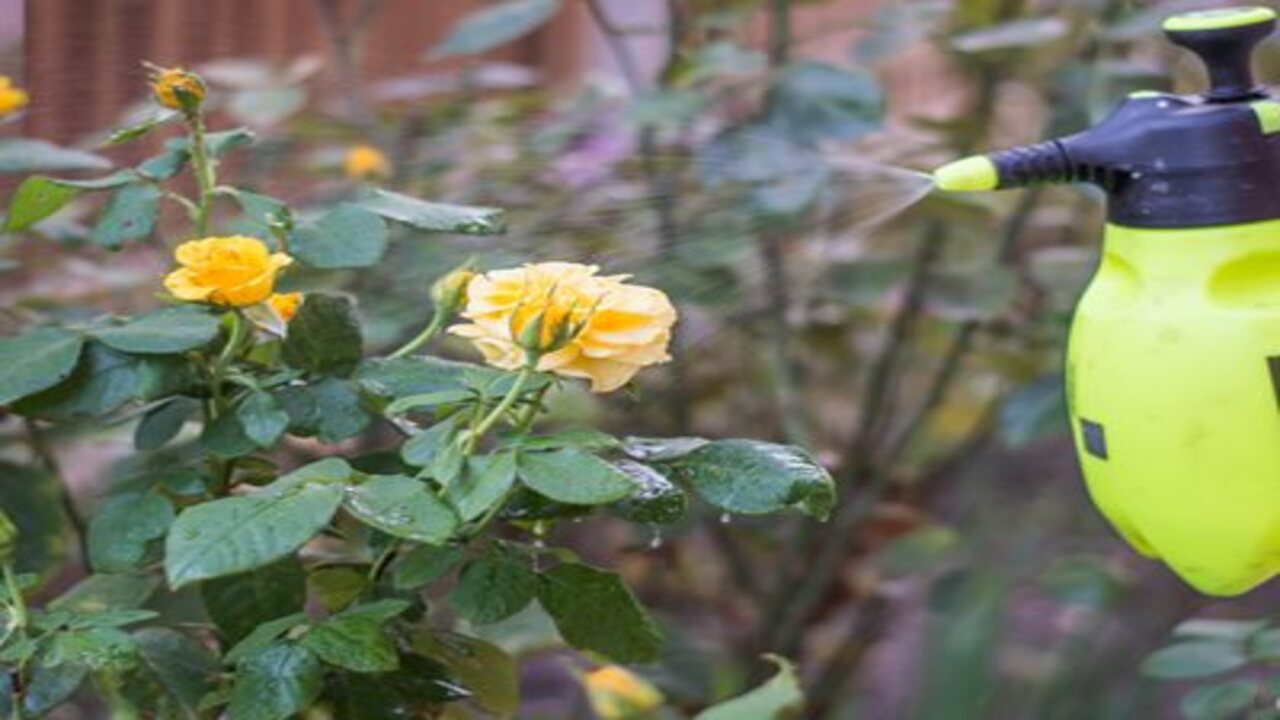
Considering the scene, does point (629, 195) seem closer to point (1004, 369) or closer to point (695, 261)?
point (695, 261)

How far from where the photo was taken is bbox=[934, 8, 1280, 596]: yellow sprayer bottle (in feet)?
2.83

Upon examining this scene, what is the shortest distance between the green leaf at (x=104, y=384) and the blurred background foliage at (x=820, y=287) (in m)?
0.39

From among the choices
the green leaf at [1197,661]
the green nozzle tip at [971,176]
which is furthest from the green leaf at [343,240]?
the green leaf at [1197,661]

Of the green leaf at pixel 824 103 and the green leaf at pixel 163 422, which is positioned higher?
the green leaf at pixel 163 422

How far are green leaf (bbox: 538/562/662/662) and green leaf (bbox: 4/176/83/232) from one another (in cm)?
29

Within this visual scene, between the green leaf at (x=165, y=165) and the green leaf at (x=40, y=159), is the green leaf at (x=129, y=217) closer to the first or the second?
the green leaf at (x=165, y=165)

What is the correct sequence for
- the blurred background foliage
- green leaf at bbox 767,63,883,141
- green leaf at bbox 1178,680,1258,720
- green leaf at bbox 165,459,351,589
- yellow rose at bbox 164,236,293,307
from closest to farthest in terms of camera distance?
green leaf at bbox 165,459,351,589 < yellow rose at bbox 164,236,293,307 < green leaf at bbox 1178,680,1258,720 < the blurred background foliage < green leaf at bbox 767,63,883,141

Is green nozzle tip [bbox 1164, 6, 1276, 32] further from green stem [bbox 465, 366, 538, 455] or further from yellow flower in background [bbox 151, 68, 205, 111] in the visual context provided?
yellow flower in background [bbox 151, 68, 205, 111]

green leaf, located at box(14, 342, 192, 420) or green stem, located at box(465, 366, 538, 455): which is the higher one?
green stem, located at box(465, 366, 538, 455)

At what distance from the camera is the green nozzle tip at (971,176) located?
88 cm

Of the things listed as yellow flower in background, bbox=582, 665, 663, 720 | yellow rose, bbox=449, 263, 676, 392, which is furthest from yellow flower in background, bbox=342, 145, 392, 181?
yellow rose, bbox=449, 263, 676, 392

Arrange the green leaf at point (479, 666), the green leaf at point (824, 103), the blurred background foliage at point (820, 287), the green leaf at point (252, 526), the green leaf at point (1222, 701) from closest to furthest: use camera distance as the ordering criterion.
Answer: the green leaf at point (252, 526)
the green leaf at point (479, 666)
the green leaf at point (1222, 701)
the blurred background foliage at point (820, 287)
the green leaf at point (824, 103)

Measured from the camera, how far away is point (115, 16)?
1.97 metres

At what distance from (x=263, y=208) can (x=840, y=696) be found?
1119 millimetres
